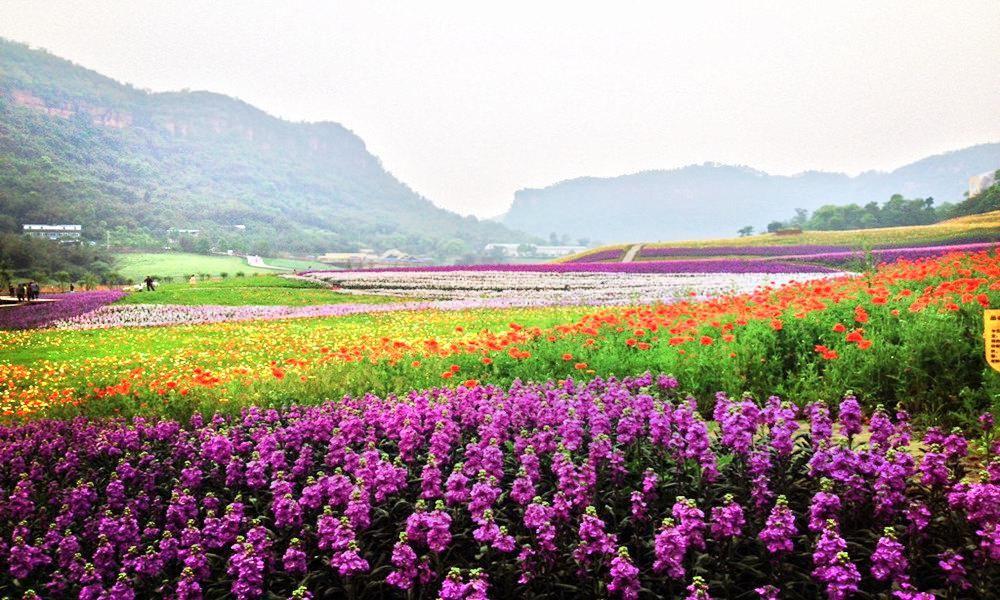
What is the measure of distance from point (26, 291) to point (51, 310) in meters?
0.40

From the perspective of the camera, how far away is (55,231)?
30.6 ft

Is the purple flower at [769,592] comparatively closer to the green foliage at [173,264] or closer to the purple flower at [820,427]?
the purple flower at [820,427]

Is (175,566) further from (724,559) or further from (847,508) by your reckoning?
(847,508)

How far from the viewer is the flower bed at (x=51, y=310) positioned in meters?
8.94

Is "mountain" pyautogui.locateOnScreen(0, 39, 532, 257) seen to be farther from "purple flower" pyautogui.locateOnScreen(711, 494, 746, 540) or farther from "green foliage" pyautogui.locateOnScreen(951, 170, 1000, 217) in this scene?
"green foliage" pyautogui.locateOnScreen(951, 170, 1000, 217)

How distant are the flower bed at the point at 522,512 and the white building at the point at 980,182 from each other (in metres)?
7.97

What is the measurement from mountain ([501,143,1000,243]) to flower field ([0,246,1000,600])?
352 centimetres

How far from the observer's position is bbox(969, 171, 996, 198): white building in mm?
11203

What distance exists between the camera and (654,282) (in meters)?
22.1

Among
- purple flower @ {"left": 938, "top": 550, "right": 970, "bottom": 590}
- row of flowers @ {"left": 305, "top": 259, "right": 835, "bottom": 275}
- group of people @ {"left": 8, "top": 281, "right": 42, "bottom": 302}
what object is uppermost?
group of people @ {"left": 8, "top": 281, "right": 42, "bottom": 302}

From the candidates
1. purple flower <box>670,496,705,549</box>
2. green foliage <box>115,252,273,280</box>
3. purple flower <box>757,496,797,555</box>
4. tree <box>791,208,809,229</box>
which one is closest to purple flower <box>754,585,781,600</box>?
purple flower <box>757,496,797,555</box>

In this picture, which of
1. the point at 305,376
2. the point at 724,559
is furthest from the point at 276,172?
the point at 724,559

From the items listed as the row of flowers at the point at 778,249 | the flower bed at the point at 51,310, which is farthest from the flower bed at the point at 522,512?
the row of flowers at the point at 778,249

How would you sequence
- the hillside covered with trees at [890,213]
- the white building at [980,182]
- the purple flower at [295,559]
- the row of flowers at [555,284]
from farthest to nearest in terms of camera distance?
the row of flowers at [555,284] < the hillside covered with trees at [890,213] < the white building at [980,182] < the purple flower at [295,559]
